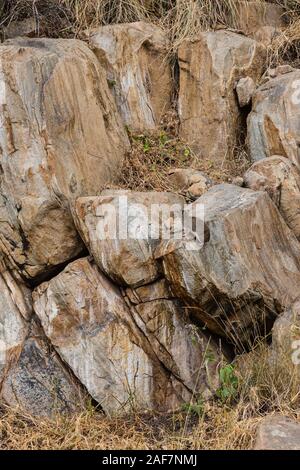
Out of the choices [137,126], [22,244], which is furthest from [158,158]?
[22,244]

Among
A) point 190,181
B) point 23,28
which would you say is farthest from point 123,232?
point 23,28

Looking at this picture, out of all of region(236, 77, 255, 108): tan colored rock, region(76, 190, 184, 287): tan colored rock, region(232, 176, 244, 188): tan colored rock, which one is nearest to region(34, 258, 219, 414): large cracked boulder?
region(76, 190, 184, 287): tan colored rock

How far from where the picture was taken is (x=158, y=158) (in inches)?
221

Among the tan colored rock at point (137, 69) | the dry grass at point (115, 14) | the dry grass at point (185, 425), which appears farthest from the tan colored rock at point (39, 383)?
the dry grass at point (115, 14)

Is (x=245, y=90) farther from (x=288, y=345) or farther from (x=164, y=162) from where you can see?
(x=288, y=345)

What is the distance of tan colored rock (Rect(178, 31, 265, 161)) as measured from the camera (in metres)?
5.80

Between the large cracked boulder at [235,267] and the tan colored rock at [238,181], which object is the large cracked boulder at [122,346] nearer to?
the large cracked boulder at [235,267]

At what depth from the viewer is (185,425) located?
4164mm

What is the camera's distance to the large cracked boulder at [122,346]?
4.60 metres

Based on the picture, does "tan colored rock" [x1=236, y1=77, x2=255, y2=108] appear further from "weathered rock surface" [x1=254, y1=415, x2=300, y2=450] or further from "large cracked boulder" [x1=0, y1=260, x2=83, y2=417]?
"weathered rock surface" [x1=254, y1=415, x2=300, y2=450]

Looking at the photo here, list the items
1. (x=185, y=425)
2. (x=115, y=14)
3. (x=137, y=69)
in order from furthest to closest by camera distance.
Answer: (x=115, y=14), (x=137, y=69), (x=185, y=425)

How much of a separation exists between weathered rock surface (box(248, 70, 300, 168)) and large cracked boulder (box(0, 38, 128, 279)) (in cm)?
128

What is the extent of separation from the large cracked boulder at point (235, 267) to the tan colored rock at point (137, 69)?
4.39ft

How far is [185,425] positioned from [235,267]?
0.94 m
